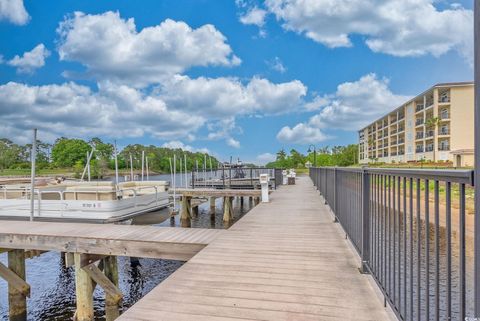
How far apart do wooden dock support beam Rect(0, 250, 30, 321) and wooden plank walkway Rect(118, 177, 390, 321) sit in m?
5.28

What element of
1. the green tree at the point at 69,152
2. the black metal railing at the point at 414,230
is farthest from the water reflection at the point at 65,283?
the green tree at the point at 69,152

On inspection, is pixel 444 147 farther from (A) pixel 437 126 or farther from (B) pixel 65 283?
(B) pixel 65 283

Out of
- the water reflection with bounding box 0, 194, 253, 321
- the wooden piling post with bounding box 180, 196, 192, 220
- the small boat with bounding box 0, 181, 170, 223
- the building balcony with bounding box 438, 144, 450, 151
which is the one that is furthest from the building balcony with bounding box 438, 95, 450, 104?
the small boat with bounding box 0, 181, 170, 223

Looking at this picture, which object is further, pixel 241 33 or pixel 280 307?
pixel 241 33

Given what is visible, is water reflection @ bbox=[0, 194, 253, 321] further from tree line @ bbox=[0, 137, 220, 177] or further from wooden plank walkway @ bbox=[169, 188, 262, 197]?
tree line @ bbox=[0, 137, 220, 177]

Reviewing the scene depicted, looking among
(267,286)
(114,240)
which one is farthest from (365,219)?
(114,240)

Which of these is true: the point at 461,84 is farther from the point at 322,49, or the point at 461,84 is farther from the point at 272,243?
the point at 272,243

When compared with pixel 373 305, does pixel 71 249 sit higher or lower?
lower

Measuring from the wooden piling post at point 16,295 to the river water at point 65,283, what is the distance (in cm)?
28

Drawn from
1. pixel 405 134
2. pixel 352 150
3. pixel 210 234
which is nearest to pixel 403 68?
pixel 210 234

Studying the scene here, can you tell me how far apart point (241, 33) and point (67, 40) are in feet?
50.2

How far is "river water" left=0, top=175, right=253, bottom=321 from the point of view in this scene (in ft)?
24.9

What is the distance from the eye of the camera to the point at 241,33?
30.6 meters

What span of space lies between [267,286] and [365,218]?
1.21m
